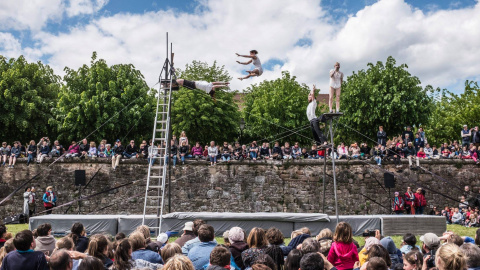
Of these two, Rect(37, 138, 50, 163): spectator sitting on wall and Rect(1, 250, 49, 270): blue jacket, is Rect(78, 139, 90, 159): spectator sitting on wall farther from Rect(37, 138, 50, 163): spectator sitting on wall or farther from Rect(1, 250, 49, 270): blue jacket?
Rect(1, 250, 49, 270): blue jacket

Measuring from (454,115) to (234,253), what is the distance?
3351cm

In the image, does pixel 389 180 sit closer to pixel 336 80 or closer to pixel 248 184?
pixel 248 184

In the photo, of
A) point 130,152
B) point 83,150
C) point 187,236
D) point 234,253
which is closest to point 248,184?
point 130,152

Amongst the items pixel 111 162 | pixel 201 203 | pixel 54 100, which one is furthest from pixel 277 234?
pixel 54 100

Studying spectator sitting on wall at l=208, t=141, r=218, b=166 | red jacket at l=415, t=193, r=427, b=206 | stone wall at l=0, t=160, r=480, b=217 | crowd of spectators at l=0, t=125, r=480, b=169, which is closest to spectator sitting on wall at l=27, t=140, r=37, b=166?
crowd of spectators at l=0, t=125, r=480, b=169

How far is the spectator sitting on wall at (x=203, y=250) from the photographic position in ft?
17.6

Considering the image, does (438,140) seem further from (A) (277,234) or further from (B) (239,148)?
(A) (277,234)

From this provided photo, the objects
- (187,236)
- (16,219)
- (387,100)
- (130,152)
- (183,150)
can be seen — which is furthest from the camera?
(387,100)

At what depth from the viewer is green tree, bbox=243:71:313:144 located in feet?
100

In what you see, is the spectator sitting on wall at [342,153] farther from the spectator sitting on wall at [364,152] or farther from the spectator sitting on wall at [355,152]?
the spectator sitting on wall at [364,152]

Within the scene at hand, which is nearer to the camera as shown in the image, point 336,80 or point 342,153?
point 336,80

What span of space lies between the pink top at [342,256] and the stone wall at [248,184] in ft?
48.1


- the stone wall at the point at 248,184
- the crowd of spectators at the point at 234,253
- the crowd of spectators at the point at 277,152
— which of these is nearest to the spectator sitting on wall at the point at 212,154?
the crowd of spectators at the point at 277,152

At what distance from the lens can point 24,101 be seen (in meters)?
27.4
